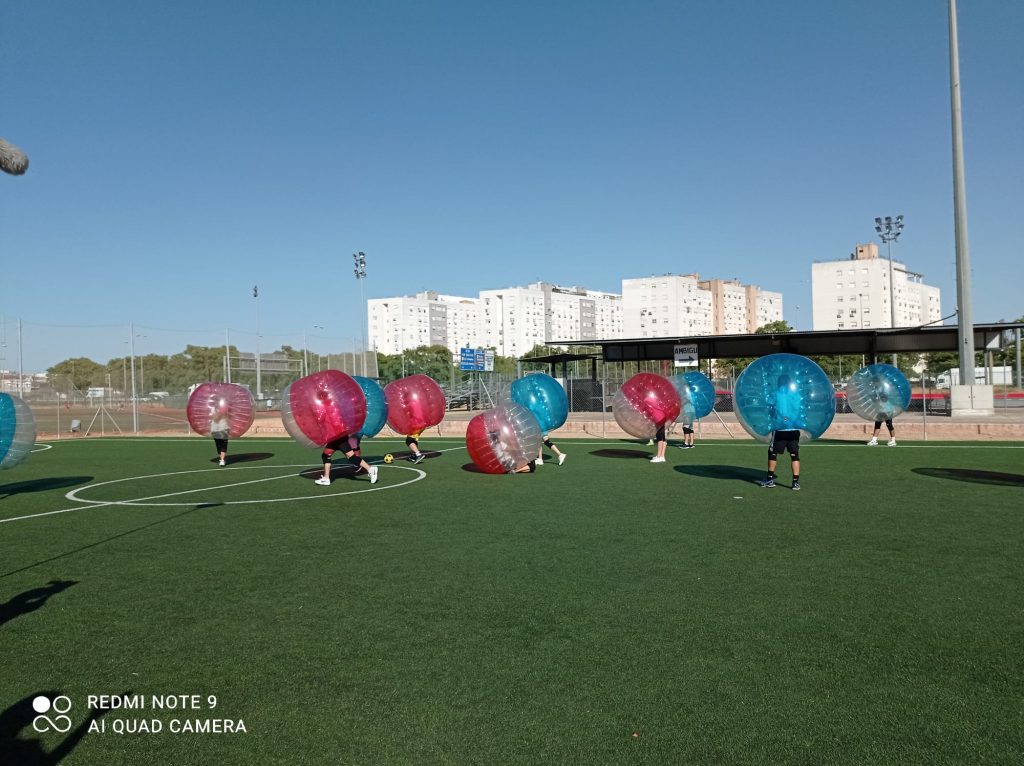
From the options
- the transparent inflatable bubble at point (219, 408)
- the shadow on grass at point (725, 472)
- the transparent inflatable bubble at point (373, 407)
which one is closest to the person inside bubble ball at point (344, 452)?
the transparent inflatable bubble at point (373, 407)

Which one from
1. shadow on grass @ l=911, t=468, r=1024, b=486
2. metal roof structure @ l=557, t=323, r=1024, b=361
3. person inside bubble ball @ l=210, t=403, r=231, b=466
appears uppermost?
metal roof structure @ l=557, t=323, r=1024, b=361

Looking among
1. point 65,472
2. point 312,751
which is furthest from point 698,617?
point 65,472

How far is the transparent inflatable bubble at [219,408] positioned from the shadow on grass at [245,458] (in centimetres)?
215

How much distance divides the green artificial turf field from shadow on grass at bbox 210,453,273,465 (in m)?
7.96

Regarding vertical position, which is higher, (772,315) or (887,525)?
(772,315)

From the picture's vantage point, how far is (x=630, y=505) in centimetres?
1184

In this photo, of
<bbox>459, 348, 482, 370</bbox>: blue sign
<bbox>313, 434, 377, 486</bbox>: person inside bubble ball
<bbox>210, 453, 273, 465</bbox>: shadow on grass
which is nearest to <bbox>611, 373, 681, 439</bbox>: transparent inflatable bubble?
<bbox>313, 434, 377, 486</bbox>: person inside bubble ball

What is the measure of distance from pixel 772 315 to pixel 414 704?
602 ft

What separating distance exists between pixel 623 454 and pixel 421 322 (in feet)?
507

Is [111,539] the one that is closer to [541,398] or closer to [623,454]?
[541,398]

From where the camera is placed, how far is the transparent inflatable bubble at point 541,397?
18.4m

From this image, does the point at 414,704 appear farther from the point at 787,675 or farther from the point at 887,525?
the point at 887,525

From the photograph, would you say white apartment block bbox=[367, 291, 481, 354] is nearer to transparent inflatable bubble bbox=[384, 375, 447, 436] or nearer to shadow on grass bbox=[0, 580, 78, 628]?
transparent inflatable bubble bbox=[384, 375, 447, 436]

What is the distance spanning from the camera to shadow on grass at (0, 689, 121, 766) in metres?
4.10
